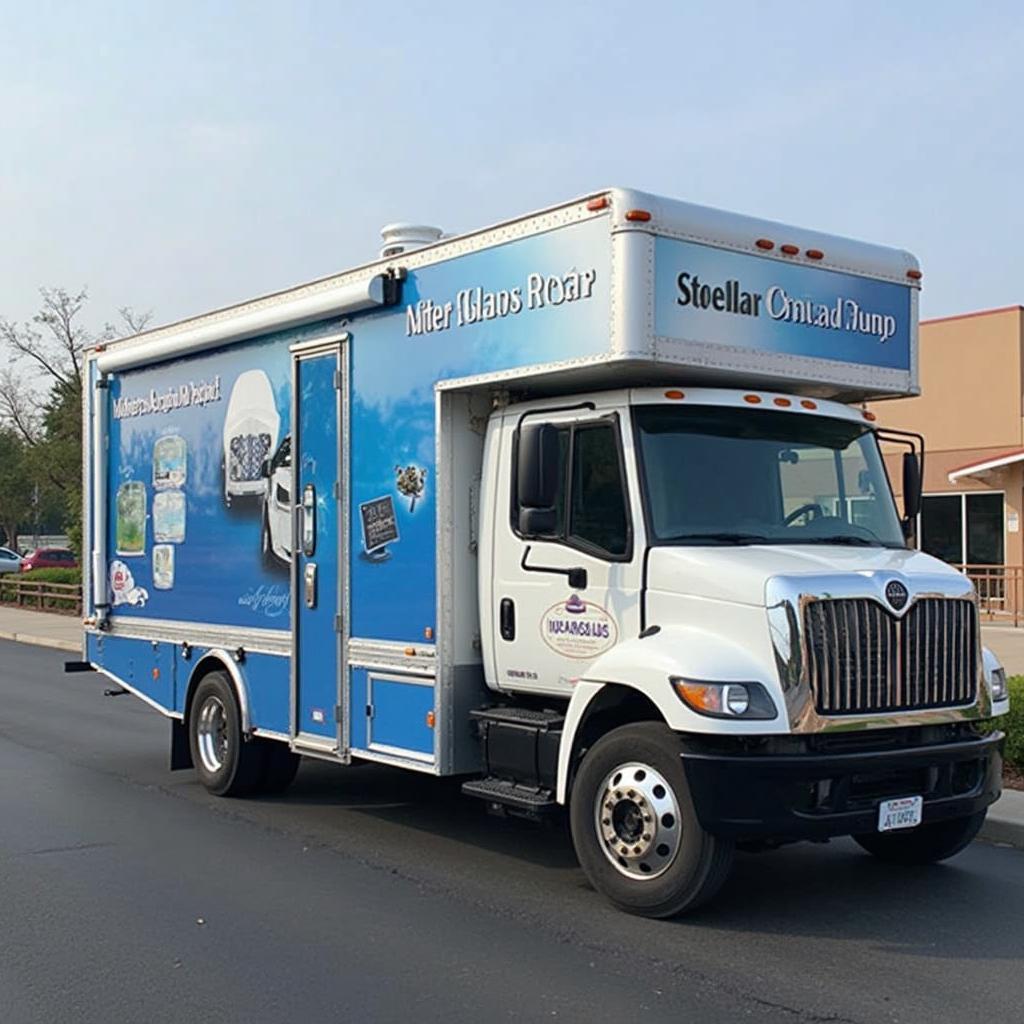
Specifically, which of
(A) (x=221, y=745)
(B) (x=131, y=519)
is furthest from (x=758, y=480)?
(B) (x=131, y=519)

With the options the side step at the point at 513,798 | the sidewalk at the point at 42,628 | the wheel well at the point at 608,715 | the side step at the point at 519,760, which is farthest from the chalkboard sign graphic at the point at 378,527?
the sidewalk at the point at 42,628

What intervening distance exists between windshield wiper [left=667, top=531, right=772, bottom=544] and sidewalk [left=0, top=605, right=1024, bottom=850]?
114 inches

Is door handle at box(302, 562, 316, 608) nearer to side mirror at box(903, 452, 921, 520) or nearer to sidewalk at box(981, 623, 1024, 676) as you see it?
side mirror at box(903, 452, 921, 520)

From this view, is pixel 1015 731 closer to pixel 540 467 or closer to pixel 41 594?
pixel 540 467

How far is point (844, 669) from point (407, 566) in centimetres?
276

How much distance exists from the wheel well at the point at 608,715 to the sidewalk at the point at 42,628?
1795cm

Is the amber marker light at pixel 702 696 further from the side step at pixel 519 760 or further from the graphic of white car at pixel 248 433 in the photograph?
the graphic of white car at pixel 248 433

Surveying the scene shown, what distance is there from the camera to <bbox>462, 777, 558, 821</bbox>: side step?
23.0ft

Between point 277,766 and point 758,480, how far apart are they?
4423 mm

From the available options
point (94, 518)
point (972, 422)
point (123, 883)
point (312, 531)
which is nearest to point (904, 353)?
point (312, 531)

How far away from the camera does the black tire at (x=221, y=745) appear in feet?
31.2

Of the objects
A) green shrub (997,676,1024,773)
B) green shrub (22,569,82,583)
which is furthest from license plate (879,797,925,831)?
green shrub (22,569,82,583)

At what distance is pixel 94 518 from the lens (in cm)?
1141

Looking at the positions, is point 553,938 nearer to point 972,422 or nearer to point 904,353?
point 904,353
